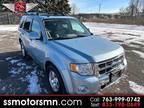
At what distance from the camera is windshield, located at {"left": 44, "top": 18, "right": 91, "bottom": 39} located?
5581 millimetres

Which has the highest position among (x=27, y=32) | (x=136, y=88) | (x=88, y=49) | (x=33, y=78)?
(x=27, y=32)

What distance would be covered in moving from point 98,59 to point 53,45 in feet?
4.19

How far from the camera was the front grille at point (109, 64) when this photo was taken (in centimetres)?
436

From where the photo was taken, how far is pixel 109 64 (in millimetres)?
4555

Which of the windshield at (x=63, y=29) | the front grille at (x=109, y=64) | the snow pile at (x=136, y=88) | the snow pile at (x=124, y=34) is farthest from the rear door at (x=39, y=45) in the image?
the snow pile at (x=124, y=34)

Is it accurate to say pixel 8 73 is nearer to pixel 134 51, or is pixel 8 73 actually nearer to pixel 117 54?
pixel 117 54

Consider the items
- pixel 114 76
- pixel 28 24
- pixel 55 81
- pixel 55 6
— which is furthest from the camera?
pixel 55 6

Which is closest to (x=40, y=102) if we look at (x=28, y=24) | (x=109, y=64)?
(x=109, y=64)

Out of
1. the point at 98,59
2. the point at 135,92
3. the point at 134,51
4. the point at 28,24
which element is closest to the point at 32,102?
the point at 98,59

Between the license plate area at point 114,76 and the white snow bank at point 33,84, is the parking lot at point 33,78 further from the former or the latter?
the license plate area at point 114,76

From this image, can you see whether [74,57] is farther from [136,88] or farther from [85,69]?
[136,88]

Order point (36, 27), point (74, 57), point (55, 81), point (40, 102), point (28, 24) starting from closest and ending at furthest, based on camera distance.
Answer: point (40, 102) < point (74, 57) < point (55, 81) < point (36, 27) < point (28, 24)

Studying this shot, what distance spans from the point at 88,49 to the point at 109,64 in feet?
1.89

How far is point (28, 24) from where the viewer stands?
24.3 ft
